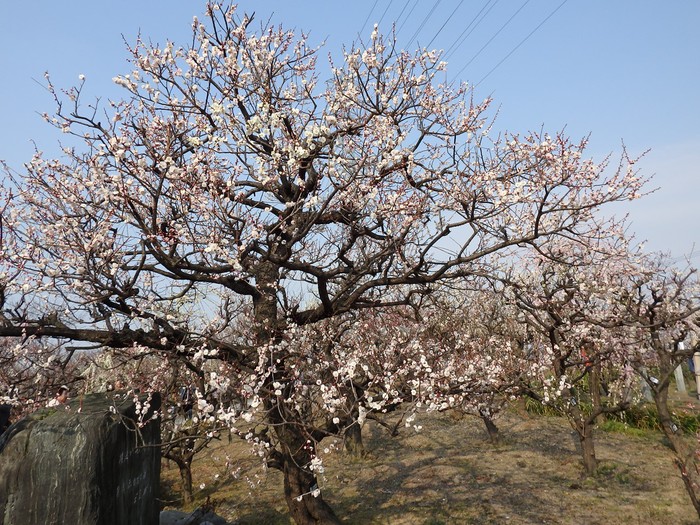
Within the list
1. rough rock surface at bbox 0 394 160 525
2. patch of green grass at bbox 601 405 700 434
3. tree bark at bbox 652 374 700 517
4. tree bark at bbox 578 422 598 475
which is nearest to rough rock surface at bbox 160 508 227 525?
rough rock surface at bbox 0 394 160 525

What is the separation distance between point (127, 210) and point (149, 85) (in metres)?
2.04

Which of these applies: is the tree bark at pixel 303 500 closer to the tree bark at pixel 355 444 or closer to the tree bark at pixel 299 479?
the tree bark at pixel 299 479

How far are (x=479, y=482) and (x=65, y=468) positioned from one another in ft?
25.8

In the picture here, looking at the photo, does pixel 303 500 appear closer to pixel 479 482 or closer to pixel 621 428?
pixel 479 482

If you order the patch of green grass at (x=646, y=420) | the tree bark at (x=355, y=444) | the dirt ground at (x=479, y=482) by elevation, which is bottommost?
the dirt ground at (x=479, y=482)

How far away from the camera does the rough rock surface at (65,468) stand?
596 cm

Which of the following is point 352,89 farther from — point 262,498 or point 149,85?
point 262,498

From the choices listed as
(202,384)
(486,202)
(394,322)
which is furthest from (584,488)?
(202,384)

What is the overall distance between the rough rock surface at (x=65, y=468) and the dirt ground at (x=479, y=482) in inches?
79.8

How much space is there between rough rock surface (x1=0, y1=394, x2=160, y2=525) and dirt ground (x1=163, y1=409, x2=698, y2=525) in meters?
2.03

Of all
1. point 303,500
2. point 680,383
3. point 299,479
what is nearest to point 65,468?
point 299,479

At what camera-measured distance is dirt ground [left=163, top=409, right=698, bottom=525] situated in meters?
8.87

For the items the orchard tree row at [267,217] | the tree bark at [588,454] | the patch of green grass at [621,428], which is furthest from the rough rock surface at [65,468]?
the patch of green grass at [621,428]

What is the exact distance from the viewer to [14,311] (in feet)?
22.5
